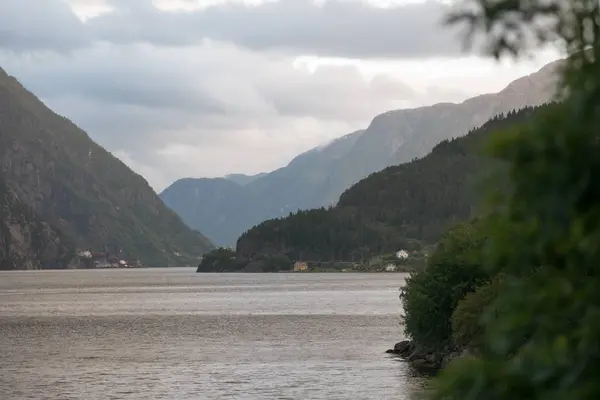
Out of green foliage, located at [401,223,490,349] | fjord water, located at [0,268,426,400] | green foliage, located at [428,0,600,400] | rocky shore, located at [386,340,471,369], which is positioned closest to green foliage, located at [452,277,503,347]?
rocky shore, located at [386,340,471,369]

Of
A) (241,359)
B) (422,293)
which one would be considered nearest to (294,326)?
(241,359)

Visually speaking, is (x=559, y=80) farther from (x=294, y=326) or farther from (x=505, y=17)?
(x=294, y=326)

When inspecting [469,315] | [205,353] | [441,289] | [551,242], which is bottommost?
[205,353]

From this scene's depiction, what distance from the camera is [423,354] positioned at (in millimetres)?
76938

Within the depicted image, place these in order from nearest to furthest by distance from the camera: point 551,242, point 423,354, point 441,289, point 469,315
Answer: point 551,242
point 469,315
point 441,289
point 423,354

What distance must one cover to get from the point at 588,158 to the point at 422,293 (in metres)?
68.2

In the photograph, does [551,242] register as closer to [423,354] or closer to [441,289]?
[441,289]

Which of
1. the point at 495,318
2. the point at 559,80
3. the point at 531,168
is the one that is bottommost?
the point at 495,318

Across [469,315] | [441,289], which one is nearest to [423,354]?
[441,289]

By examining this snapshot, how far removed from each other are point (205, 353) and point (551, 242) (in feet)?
268

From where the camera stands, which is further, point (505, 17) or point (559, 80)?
point (505, 17)

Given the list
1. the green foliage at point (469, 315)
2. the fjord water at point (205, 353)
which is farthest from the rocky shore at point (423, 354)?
the green foliage at point (469, 315)

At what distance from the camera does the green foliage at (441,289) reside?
2867 inches

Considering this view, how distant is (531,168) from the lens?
7.96m
